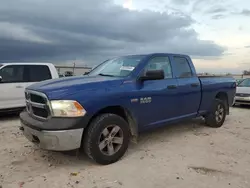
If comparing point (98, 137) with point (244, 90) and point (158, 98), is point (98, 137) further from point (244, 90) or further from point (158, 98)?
point (244, 90)

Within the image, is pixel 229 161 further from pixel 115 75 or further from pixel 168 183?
pixel 115 75

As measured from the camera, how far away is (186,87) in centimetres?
546

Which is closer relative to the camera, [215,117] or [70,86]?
[70,86]

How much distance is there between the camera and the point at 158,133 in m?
5.98

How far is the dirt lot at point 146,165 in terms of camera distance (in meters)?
3.42

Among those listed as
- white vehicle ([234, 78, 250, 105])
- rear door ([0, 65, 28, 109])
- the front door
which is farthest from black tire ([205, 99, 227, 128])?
rear door ([0, 65, 28, 109])

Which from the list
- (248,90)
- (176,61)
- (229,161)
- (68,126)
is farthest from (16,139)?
(248,90)

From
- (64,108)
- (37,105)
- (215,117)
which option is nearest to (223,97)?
(215,117)

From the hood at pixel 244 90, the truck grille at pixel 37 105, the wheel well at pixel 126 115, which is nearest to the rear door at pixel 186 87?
the wheel well at pixel 126 115

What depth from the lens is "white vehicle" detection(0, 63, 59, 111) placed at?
7699 mm

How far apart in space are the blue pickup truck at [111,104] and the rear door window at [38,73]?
11.1ft

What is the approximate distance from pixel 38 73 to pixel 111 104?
5.09 metres

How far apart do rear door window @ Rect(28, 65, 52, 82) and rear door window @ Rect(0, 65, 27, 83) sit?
8.8 inches

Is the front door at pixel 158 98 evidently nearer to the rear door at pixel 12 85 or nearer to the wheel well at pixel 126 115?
the wheel well at pixel 126 115
